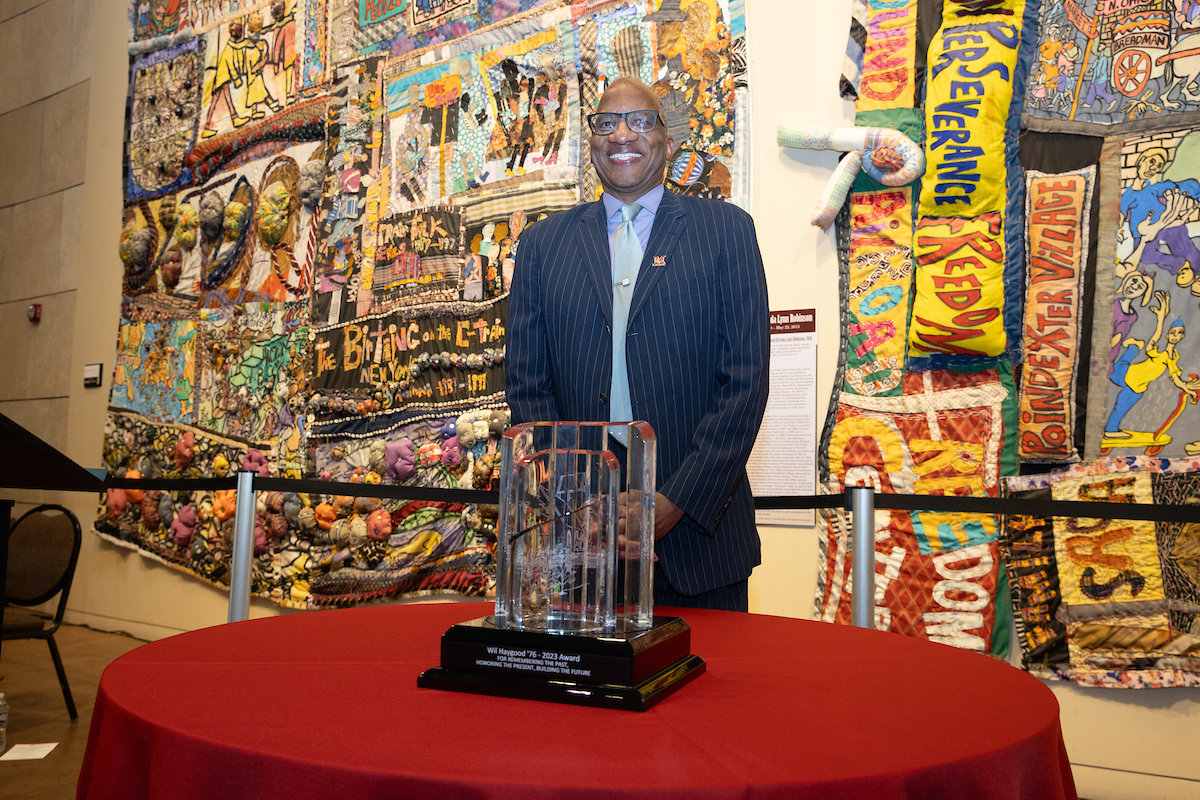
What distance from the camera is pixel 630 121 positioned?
6.20ft

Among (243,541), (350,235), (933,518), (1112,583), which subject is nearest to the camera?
(243,541)

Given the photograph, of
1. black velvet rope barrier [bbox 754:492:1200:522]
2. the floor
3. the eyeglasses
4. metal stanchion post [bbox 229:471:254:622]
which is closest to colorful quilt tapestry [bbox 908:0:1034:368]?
black velvet rope barrier [bbox 754:492:1200:522]

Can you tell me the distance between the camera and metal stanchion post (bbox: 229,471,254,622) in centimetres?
267

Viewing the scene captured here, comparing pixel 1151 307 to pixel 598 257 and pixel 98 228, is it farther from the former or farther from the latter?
pixel 98 228

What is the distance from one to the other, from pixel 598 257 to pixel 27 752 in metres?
2.82

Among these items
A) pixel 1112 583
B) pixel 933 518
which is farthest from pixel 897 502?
pixel 1112 583

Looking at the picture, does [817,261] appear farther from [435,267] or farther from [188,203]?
[188,203]

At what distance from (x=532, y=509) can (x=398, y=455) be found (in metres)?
3.38

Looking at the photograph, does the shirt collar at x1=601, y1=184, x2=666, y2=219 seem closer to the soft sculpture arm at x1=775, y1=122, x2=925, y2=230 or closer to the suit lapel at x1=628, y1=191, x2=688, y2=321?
the suit lapel at x1=628, y1=191, x2=688, y2=321

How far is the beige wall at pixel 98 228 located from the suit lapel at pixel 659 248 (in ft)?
5.50

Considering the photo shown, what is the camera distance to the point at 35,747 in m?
3.22

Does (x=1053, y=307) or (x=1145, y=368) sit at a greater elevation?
(x=1053, y=307)

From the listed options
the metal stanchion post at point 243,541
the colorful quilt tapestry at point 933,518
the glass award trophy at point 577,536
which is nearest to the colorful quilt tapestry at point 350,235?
the colorful quilt tapestry at point 933,518

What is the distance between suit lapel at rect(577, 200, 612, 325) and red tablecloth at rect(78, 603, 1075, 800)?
0.90 m
